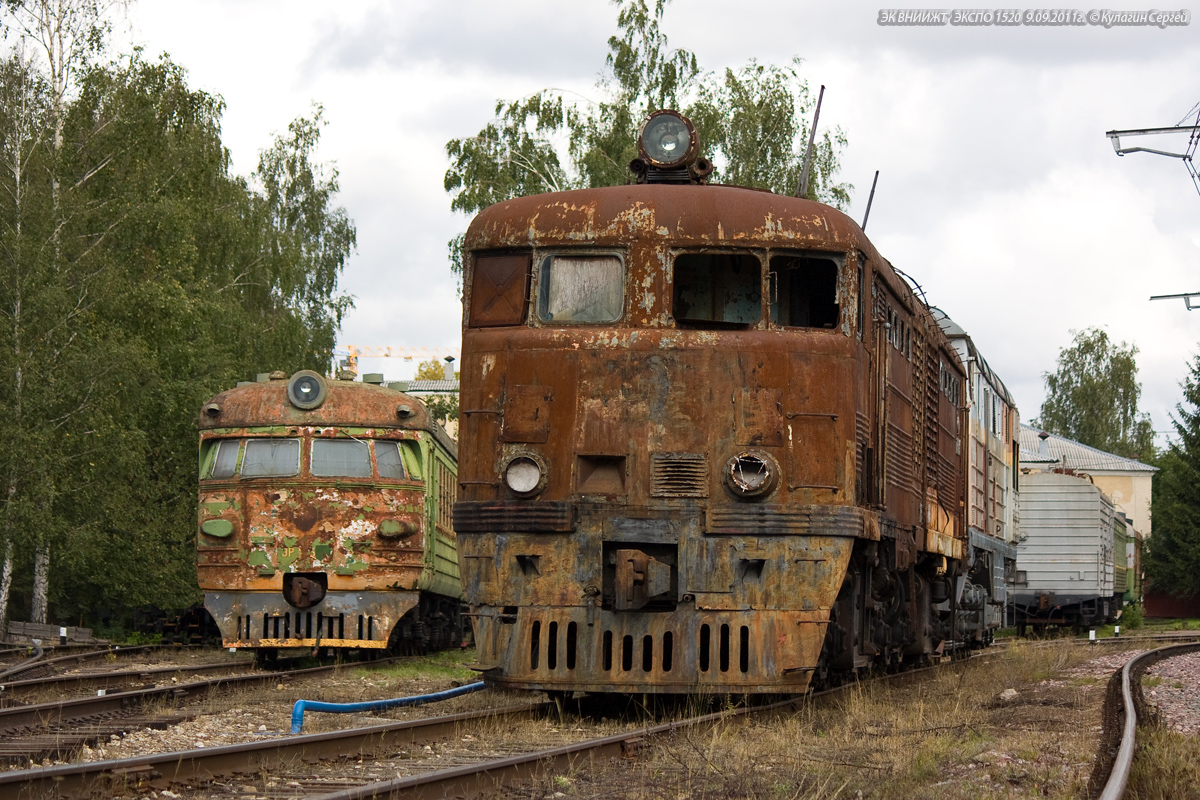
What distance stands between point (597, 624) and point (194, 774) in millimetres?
3016

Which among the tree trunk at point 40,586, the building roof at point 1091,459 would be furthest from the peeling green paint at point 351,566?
the building roof at point 1091,459

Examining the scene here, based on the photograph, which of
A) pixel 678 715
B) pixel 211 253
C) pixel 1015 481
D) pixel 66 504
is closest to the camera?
pixel 678 715

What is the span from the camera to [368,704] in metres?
9.70

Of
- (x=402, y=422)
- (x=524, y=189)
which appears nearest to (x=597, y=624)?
(x=402, y=422)

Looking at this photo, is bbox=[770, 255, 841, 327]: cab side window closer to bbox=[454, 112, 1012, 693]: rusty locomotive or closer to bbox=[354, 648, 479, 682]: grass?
bbox=[454, 112, 1012, 693]: rusty locomotive

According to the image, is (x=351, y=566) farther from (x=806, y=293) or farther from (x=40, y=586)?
(x=40, y=586)

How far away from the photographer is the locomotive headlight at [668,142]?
34.2 feet

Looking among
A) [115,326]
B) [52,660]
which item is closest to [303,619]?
[52,660]

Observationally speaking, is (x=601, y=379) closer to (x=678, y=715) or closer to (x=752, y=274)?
(x=752, y=274)

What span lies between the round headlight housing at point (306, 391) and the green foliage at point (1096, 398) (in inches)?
2485

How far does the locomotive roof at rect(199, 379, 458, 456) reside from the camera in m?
14.9

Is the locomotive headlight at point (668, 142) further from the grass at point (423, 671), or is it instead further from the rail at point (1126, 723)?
the grass at point (423, 671)

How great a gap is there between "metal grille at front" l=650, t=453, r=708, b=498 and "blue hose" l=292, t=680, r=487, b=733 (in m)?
2.38

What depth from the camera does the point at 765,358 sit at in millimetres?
9422
